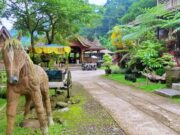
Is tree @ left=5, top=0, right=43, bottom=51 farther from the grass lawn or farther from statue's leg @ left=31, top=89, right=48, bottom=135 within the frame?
statue's leg @ left=31, top=89, right=48, bottom=135

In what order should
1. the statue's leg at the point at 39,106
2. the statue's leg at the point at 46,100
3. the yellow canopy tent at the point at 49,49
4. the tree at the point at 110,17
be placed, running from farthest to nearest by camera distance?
the tree at the point at 110,17 → the yellow canopy tent at the point at 49,49 → the statue's leg at the point at 46,100 → the statue's leg at the point at 39,106

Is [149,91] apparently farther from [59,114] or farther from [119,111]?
[59,114]

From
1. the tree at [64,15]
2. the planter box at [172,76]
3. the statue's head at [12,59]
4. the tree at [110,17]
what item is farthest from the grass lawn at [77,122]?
the tree at [110,17]

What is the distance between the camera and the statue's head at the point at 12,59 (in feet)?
18.7

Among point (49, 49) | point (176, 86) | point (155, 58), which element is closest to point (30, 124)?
point (49, 49)

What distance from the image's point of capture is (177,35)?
2020cm

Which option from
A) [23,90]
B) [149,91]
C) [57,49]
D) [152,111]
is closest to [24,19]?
[57,49]

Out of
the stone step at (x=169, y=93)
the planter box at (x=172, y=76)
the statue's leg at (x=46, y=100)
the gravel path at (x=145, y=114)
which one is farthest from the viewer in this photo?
the planter box at (x=172, y=76)

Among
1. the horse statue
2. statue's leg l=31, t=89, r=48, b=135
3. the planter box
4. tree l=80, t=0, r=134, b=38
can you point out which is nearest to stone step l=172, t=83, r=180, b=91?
the planter box

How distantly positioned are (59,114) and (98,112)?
3.82 ft

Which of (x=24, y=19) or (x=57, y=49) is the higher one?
(x=24, y=19)

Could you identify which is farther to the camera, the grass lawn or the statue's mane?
the grass lawn

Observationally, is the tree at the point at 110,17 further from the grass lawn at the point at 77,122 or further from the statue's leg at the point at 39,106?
the statue's leg at the point at 39,106

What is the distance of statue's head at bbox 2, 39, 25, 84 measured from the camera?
5.70 meters
